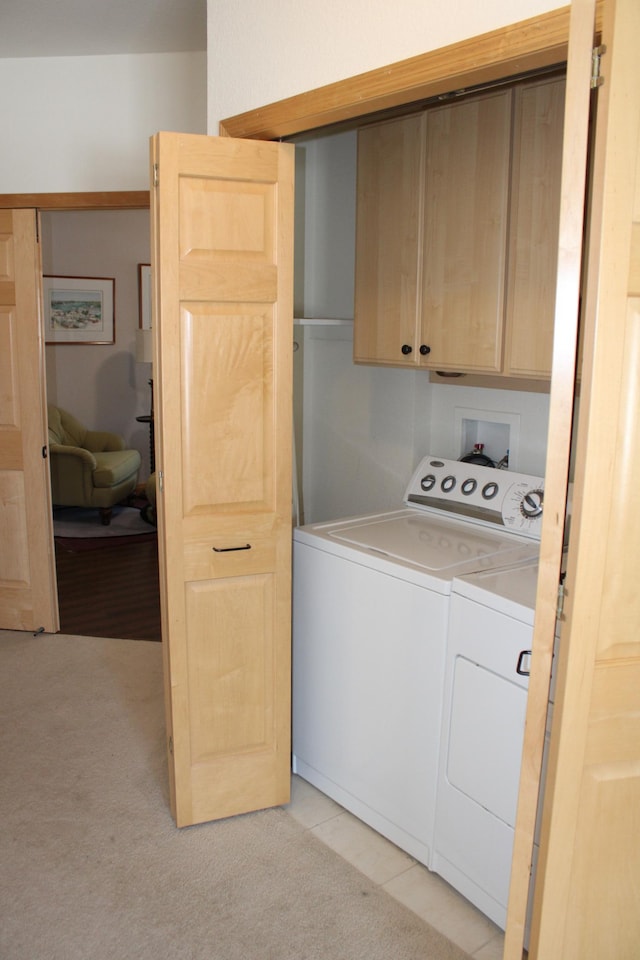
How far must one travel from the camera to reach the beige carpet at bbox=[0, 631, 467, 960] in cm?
217

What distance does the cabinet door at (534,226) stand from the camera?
7.84ft

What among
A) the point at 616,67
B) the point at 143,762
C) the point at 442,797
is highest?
the point at 616,67

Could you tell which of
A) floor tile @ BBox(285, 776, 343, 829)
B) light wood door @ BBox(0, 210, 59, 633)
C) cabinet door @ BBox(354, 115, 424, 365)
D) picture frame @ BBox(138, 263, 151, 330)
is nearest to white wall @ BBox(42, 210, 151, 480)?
picture frame @ BBox(138, 263, 151, 330)

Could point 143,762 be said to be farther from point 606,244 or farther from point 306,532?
point 606,244

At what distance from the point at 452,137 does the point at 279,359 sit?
0.93 metres

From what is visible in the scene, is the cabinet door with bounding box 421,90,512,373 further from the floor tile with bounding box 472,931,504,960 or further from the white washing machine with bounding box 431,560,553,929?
the floor tile with bounding box 472,931,504,960

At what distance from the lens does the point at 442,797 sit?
2416 millimetres

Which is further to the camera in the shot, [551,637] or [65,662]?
[65,662]

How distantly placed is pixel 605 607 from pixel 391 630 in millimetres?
1081

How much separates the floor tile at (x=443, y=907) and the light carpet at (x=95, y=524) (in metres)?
4.22

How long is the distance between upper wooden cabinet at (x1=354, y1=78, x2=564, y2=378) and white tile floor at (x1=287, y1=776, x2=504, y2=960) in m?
1.53

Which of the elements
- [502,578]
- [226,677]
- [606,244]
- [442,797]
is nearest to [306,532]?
[226,677]

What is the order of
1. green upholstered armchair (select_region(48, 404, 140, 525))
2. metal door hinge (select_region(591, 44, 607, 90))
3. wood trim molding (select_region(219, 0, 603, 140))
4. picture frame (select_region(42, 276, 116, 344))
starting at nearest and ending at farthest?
metal door hinge (select_region(591, 44, 607, 90))
wood trim molding (select_region(219, 0, 603, 140))
green upholstered armchair (select_region(48, 404, 140, 525))
picture frame (select_region(42, 276, 116, 344))

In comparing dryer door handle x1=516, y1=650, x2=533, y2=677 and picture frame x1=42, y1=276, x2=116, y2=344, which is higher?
picture frame x1=42, y1=276, x2=116, y2=344
